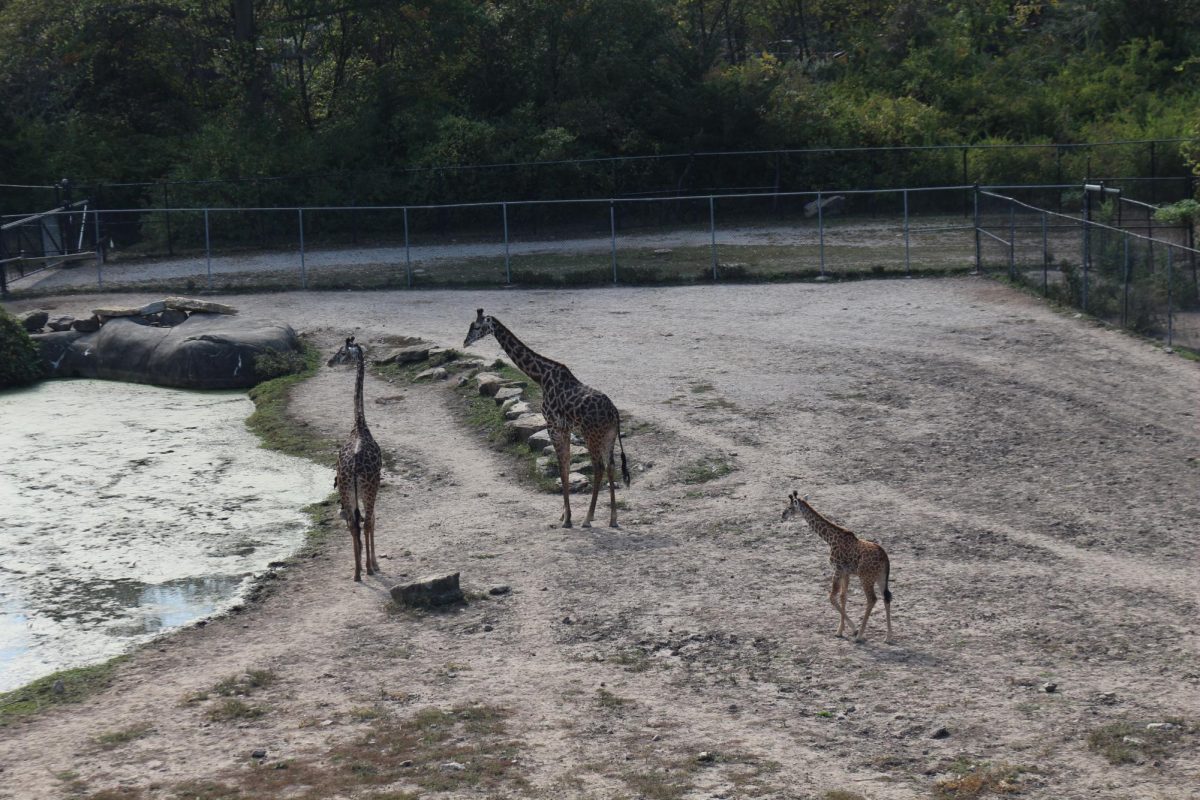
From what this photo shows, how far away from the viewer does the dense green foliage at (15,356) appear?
2519cm

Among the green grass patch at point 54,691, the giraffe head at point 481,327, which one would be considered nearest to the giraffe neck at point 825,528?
the green grass patch at point 54,691

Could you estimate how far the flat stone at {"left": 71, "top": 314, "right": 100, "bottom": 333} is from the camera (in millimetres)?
26891

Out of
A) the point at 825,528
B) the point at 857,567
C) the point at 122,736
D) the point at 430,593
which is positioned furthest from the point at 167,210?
the point at 857,567

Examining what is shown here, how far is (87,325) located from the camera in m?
26.9

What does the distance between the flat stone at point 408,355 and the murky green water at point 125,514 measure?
8.48 ft

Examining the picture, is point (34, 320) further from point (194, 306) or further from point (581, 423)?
point (581, 423)

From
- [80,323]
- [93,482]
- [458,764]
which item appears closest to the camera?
[458,764]

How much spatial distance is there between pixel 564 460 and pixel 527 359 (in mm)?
1607

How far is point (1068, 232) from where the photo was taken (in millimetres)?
29547

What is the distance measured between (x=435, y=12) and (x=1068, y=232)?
831 inches

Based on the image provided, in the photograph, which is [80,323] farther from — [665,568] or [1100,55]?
[1100,55]

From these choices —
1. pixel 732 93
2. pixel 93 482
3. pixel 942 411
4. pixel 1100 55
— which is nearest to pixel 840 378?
pixel 942 411

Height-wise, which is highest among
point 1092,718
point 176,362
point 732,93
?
point 732,93

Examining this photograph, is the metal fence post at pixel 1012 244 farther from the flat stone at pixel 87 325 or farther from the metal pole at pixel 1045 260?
the flat stone at pixel 87 325
